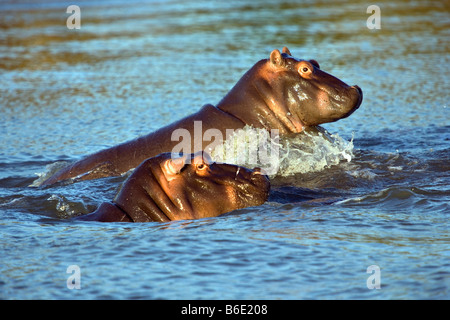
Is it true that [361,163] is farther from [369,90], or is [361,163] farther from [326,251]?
[369,90]

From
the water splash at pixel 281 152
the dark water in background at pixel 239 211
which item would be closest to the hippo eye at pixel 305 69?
the water splash at pixel 281 152

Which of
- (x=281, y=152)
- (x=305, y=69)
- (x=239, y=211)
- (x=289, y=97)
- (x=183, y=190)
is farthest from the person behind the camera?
(x=289, y=97)

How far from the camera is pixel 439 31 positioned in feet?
60.6

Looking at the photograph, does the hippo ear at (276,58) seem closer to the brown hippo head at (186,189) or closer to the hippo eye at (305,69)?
the hippo eye at (305,69)

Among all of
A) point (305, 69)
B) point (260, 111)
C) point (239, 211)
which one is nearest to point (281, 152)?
point (260, 111)

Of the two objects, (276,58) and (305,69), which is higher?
(276,58)

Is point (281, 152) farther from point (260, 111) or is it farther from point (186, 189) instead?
point (186, 189)

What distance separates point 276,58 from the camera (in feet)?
28.0

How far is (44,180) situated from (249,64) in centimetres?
721

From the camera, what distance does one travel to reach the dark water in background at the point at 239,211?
5.04 metres

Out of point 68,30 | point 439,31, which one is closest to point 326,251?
point 439,31

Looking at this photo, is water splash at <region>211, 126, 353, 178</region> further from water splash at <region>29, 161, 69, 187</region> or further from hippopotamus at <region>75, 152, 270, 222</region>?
water splash at <region>29, 161, 69, 187</region>

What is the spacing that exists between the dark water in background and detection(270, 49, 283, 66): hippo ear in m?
1.16

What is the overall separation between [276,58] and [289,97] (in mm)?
471
